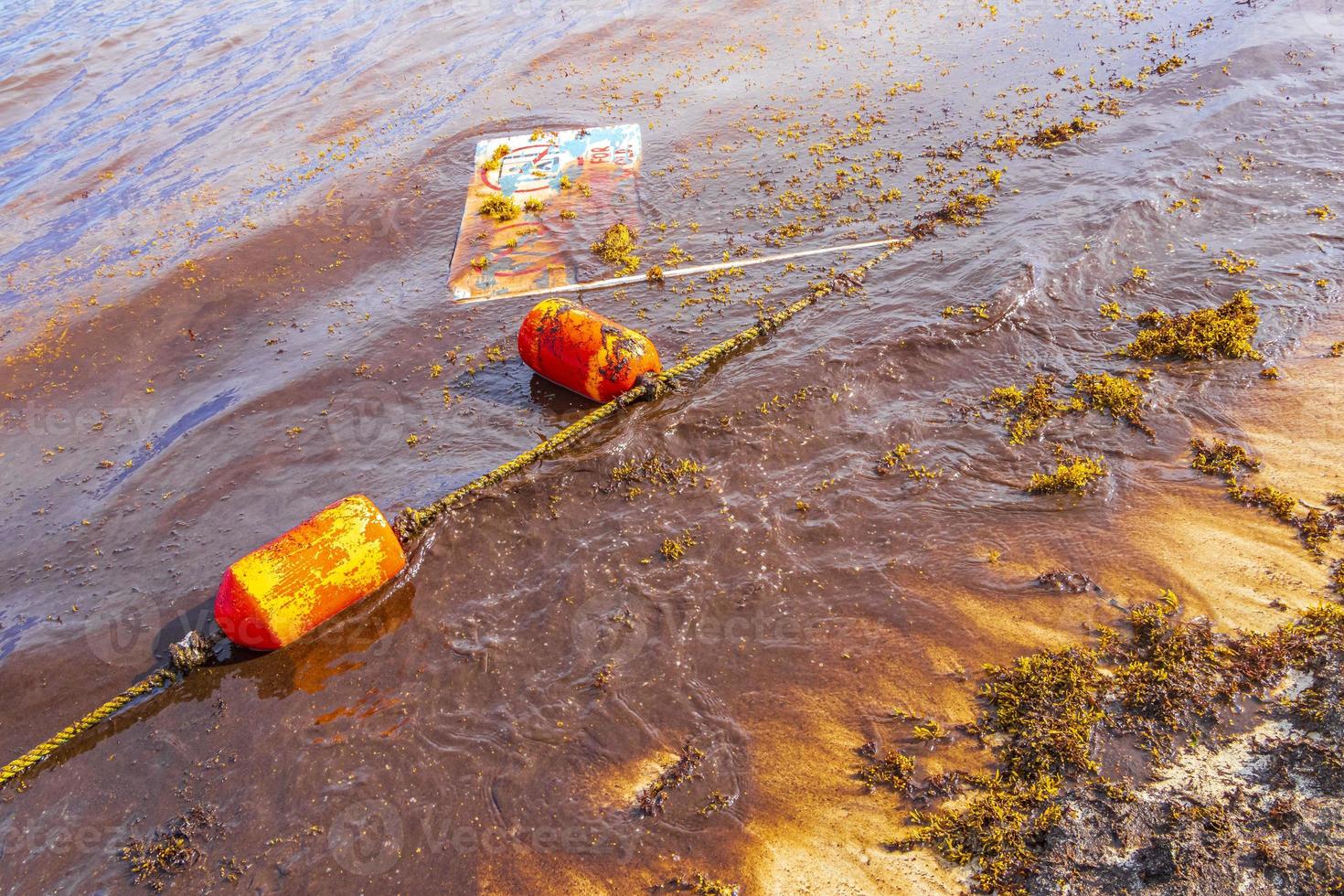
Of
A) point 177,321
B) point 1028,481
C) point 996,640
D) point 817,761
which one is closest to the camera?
point 817,761

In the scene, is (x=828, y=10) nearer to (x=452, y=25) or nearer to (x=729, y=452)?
(x=452, y=25)

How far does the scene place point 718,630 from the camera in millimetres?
5930

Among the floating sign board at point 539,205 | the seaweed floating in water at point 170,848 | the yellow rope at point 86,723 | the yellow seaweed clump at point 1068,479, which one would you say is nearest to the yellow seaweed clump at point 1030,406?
the yellow seaweed clump at point 1068,479

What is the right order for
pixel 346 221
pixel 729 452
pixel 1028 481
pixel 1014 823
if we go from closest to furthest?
pixel 1014 823 → pixel 1028 481 → pixel 729 452 → pixel 346 221

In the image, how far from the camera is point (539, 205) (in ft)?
39.1

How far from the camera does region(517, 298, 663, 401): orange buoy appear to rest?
7.82 meters

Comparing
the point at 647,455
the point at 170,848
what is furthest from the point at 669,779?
the point at 170,848

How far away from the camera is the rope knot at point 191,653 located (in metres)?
5.93

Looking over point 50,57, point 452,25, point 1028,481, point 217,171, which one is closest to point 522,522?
point 1028,481

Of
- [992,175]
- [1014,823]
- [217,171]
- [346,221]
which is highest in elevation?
[217,171]

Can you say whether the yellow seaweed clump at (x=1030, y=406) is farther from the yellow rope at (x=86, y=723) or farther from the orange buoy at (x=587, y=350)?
the yellow rope at (x=86, y=723)

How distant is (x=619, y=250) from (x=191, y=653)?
710 centimetres

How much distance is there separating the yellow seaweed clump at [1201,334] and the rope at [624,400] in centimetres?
320

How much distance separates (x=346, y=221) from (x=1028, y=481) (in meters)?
11.1
